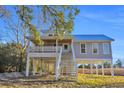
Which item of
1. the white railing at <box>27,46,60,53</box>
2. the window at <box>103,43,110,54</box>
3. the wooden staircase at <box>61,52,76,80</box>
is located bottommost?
the wooden staircase at <box>61,52,76,80</box>

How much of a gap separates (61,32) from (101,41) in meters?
6.07

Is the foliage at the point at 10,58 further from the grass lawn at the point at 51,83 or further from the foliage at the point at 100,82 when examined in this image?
the foliage at the point at 100,82

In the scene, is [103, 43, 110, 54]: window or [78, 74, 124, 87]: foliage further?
[103, 43, 110, 54]: window

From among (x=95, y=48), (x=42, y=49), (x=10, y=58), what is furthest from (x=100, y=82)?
(x=10, y=58)

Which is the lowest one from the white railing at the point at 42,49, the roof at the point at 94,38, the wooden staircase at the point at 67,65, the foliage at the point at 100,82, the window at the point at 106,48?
the foliage at the point at 100,82

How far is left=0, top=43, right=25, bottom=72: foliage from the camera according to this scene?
40.3 ft

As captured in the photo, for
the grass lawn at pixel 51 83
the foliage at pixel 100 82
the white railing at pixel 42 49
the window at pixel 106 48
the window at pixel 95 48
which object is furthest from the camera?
the window at pixel 95 48

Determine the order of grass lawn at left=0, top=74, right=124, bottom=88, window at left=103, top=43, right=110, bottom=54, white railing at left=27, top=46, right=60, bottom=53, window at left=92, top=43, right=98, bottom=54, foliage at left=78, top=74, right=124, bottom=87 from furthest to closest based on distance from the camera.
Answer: window at left=92, top=43, right=98, bottom=54
window at left=103, top=43, right=110, bottom=54
white railing at left=27, top=46, right=60, bottom=53
foliage at left=78, top=74, right=124, bottom=87
grass lawn at left=0, top=74, right=124, bottom=88

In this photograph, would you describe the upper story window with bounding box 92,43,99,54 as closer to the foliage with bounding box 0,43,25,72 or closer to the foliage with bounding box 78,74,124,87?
the foliage with bounding box 78,74,124,87

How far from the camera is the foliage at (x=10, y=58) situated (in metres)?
12.3

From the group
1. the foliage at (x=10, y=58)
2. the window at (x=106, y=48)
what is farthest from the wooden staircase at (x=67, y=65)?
the foliage at (x=10, y=58)

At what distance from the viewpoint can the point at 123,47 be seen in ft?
45.2

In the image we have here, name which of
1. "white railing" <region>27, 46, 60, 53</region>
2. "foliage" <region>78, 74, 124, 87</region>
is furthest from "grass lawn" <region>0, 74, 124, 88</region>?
"white railing" <region>27, 46, 60, 53</region>
